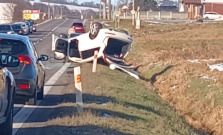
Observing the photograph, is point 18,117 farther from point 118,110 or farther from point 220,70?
point 220,70

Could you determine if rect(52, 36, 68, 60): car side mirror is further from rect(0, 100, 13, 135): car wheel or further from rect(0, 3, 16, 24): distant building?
rect(0, 3, 16, 24): distant building

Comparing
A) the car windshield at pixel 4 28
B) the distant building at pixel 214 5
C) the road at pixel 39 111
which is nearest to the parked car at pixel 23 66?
the road at pixel 39 111

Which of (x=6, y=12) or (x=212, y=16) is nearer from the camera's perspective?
(x=212, y=16)

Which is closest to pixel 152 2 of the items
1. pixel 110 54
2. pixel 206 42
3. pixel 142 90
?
pixel 206 42

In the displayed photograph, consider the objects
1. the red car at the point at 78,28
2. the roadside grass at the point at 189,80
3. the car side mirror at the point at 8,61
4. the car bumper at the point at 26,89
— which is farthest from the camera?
the red car at the point at 78,28

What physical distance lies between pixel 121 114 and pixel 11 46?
3026mm

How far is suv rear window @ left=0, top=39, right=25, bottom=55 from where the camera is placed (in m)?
14.5

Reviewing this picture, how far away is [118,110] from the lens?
1416cm

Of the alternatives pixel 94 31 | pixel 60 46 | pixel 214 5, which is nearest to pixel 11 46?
pixel 94 31

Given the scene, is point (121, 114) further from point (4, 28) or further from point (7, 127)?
point (4, 28)

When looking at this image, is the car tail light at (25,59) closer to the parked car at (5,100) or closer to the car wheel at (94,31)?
the parked car at (5,100)

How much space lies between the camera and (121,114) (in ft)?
44.8

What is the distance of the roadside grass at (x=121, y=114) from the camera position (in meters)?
11.8

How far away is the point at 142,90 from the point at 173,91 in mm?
2362
